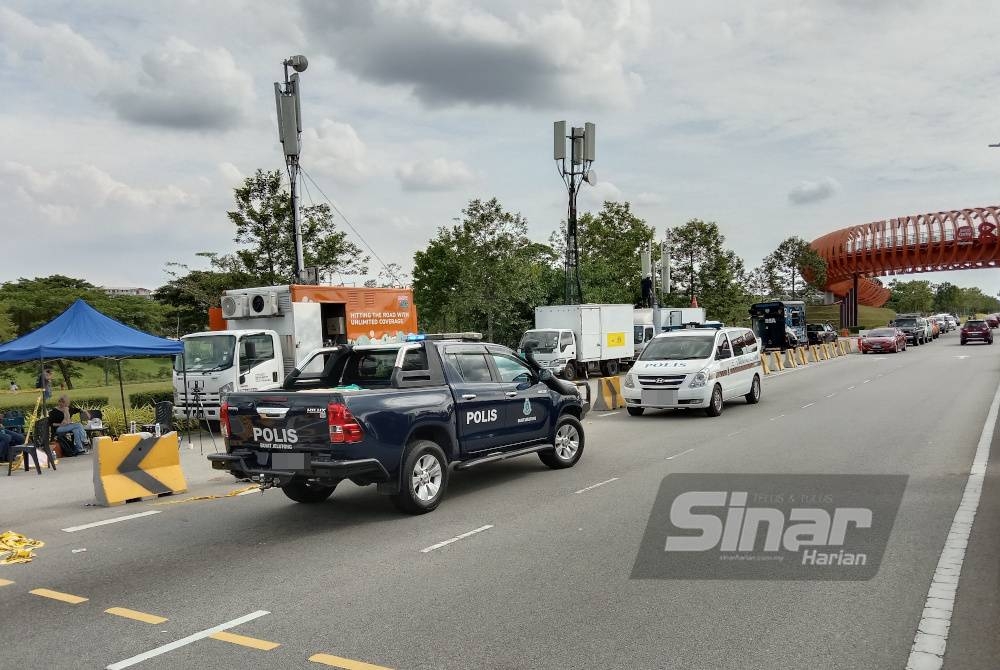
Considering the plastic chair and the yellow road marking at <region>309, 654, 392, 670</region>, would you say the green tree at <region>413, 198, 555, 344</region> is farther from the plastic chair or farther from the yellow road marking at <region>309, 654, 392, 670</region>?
the yellow road marking at <region>309, 654, 392, 670</region>

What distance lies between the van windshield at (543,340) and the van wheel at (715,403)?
11.5 m

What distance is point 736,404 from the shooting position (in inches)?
747

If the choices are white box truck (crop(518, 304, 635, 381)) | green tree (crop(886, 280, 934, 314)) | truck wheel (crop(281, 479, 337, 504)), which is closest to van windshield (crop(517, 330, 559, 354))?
white box truck (crop(518, 304, 635, 381))

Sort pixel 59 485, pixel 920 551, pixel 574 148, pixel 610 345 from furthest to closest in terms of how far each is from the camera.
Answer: pixel 574 148 < pixel 610 345 < pixel 59 485 < pixel 920 551

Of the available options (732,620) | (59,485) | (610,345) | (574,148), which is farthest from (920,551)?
(574,148)

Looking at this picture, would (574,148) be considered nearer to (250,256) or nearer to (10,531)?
(250,256)

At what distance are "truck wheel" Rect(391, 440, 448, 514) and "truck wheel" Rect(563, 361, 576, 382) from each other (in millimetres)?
19295

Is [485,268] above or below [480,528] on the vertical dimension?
above

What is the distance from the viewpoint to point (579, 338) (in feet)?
94.1

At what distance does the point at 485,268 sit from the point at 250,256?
10.7 m

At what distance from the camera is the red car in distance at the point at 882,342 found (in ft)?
132

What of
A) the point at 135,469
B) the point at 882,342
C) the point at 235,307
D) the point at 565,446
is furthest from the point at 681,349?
the point at 882,342

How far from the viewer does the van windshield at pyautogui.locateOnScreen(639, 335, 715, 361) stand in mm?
17250

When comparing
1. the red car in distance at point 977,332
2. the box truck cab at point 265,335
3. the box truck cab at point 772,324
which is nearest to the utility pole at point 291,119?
the box truck cab at point 265,335
